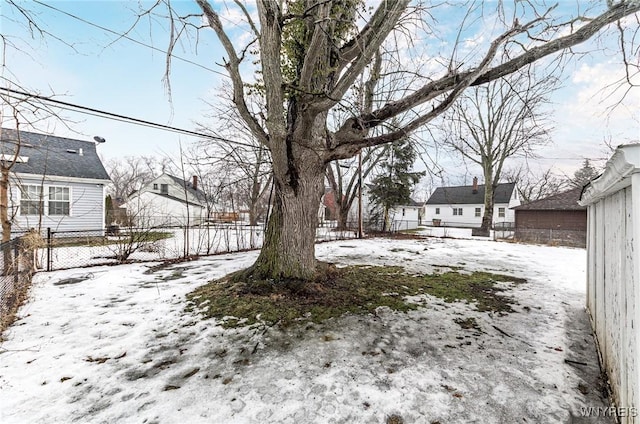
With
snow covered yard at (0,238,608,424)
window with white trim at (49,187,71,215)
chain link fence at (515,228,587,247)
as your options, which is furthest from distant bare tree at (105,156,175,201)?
chain link fence at (515,228,587,247)

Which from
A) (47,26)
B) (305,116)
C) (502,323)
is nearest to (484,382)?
(502,323)

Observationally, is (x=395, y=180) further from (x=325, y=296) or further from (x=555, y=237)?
(x=325, y=296)

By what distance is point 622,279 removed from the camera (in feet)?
6.01

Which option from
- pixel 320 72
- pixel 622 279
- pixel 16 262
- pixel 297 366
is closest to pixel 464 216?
pixel 320 72

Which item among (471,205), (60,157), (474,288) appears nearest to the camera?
(474,288)

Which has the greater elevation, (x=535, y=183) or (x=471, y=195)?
(x=535, y=183)

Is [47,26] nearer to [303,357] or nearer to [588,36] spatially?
[303,357]

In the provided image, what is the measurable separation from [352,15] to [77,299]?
648 centimetres

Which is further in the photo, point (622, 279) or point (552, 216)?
point (552, 216)

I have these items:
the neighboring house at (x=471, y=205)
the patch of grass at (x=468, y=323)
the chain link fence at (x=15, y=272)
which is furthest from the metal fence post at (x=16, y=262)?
the neighboring house at (x=471, y=205)

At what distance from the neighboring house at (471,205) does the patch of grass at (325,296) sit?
24041 mm

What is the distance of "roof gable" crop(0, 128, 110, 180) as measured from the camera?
36.4 ft

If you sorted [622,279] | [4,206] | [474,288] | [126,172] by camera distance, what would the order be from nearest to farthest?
1. [622,279]
2. [4,206]
3. [474,288]
4. [126,172]

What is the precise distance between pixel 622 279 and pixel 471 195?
3232 centimetres
